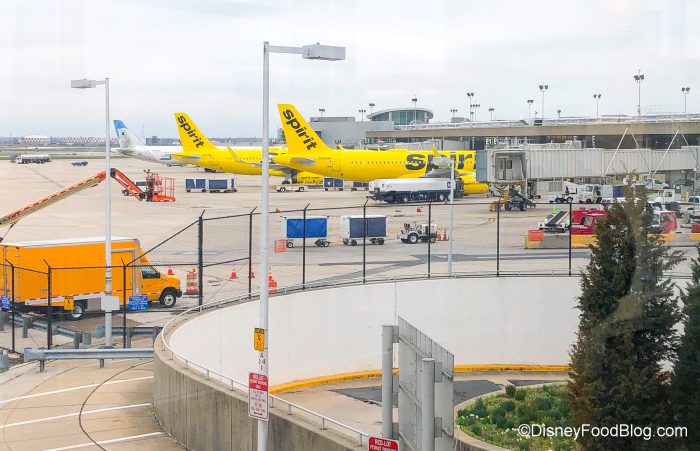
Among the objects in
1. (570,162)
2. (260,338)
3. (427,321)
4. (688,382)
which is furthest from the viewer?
(570,162)

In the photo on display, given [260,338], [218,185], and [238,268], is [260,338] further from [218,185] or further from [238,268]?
[218,185]

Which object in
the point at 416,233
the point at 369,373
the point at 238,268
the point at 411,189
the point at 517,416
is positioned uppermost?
the point at 411,189

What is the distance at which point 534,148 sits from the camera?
40.4m

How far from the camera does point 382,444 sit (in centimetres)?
1106

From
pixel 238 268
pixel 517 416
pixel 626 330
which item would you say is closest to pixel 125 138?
pixel 238 268

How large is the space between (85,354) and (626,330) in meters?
13.8

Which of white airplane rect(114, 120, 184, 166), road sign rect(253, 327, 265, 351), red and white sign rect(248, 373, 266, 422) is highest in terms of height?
white airplane rect(114, 120, 184, 166)

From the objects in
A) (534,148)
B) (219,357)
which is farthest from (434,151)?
(219,357)

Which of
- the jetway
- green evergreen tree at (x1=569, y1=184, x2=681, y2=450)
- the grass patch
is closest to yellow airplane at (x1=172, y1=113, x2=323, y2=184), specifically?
the jetway

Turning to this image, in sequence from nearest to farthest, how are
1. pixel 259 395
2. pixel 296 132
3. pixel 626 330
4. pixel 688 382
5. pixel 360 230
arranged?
pixel 626 330 < pixel 688 382 < pixel 259 395 < pixel 360 230 < pixel 296 132

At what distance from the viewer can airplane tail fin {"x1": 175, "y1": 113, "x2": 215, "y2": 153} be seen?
263 feet

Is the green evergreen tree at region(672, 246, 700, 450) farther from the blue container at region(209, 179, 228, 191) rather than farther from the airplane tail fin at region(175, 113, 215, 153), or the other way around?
the airplane tail fin at region(175, 113, 215, 153)

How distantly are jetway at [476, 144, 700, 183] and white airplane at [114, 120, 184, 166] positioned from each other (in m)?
46.1

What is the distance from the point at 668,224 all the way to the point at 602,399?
5414mm
